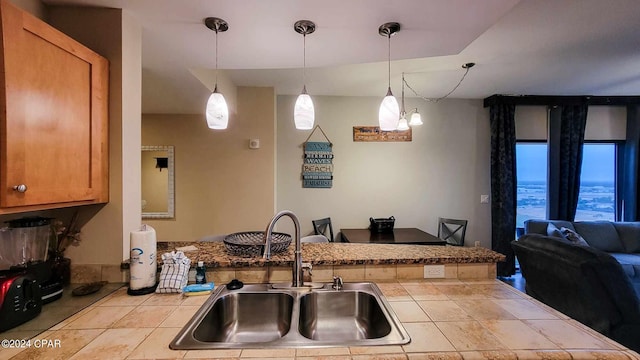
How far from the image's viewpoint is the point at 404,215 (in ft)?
13.1

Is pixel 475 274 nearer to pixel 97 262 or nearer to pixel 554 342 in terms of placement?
pixel 554 342

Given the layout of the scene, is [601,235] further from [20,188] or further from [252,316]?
[20,188]

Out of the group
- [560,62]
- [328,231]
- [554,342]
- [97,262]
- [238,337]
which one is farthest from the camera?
[328,231]

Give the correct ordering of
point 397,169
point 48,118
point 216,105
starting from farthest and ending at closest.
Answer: point 397,169
point 216,105
point 48,118

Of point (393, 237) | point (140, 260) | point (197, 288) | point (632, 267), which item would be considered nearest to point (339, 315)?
point (197, 288)

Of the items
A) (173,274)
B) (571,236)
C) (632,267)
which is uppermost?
(173,274)

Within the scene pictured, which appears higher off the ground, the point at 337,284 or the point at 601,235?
the point at 337,284

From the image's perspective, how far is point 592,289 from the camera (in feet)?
6.39

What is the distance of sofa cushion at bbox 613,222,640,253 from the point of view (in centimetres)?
343

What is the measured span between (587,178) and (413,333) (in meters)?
4.89

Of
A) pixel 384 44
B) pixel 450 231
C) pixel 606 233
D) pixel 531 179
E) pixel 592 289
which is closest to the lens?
pixel 384 44

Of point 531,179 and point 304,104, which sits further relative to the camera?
point 531,179

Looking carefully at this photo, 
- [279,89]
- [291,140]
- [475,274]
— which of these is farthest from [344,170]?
[475,274]

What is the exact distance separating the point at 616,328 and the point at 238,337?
2.63 metres
